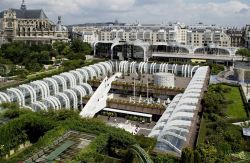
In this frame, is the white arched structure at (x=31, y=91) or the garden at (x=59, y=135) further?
the white arched structure at (x=31, y=91)

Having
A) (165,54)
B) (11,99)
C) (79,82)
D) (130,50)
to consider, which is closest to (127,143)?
(11,99)

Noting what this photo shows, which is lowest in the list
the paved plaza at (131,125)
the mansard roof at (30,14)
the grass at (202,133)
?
the paved plaza at (131,125)

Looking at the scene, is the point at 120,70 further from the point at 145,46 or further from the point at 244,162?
the point at 244,162

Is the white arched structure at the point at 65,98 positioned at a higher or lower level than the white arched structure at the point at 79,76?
lower

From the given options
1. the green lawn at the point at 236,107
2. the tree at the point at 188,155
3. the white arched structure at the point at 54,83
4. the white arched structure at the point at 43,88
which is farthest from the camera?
the white arched structure at the point at 54,83

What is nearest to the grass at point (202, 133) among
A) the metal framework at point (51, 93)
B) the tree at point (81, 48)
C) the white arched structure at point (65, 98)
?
the metal framework at point (51, 93)

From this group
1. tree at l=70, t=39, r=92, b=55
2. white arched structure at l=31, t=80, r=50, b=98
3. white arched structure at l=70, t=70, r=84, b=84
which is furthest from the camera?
tree at l=70, t=39, r=92, b=55

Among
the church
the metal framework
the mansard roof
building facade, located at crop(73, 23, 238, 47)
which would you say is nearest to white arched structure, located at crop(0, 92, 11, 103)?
the metal framework

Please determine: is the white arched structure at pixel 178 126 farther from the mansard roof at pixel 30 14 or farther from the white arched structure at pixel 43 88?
the mansard roof at pixel 30 14

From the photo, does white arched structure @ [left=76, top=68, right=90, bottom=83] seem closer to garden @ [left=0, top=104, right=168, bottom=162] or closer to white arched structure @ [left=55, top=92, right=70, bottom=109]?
white arched structure @ [left=55, top=92, right=70, bottom=109]
